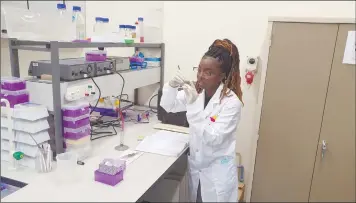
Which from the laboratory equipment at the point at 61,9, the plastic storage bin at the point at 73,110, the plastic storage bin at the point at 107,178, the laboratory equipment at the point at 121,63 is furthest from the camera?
the laboratory equipment at the point at 121,63

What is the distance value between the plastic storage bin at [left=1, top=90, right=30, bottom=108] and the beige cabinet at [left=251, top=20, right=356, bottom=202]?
61.1 inches

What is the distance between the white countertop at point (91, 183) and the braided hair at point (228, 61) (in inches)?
20.6

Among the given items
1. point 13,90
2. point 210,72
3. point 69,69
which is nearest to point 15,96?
point 13,90

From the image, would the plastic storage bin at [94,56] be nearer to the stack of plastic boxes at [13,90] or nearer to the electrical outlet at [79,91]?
the electrical outlet at [79,91]

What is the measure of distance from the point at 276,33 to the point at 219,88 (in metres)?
0.67

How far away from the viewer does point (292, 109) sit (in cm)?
202

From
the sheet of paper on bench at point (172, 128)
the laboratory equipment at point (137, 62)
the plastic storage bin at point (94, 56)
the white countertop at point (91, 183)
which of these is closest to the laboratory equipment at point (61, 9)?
the plastic storage bin at point (94, 56)

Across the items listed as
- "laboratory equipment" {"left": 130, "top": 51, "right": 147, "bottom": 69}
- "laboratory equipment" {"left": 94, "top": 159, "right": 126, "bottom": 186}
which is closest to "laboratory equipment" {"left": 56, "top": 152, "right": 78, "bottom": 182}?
"laboratory equipment" {"left": 94, "top": 159, "right": 126, "bottom": 186}

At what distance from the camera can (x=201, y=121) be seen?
1496mm

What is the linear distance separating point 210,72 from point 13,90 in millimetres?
1000

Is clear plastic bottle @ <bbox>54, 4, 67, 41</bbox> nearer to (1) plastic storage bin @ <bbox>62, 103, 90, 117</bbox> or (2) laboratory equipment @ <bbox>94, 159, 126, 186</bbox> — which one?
(1) plastic storage bin @ <bbox>62, 103, 90, 117</bbox>

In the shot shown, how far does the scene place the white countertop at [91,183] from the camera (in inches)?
42.4

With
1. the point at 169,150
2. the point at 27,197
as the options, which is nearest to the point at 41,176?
the point at 27,197

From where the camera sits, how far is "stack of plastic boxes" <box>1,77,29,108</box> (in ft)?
4.20
